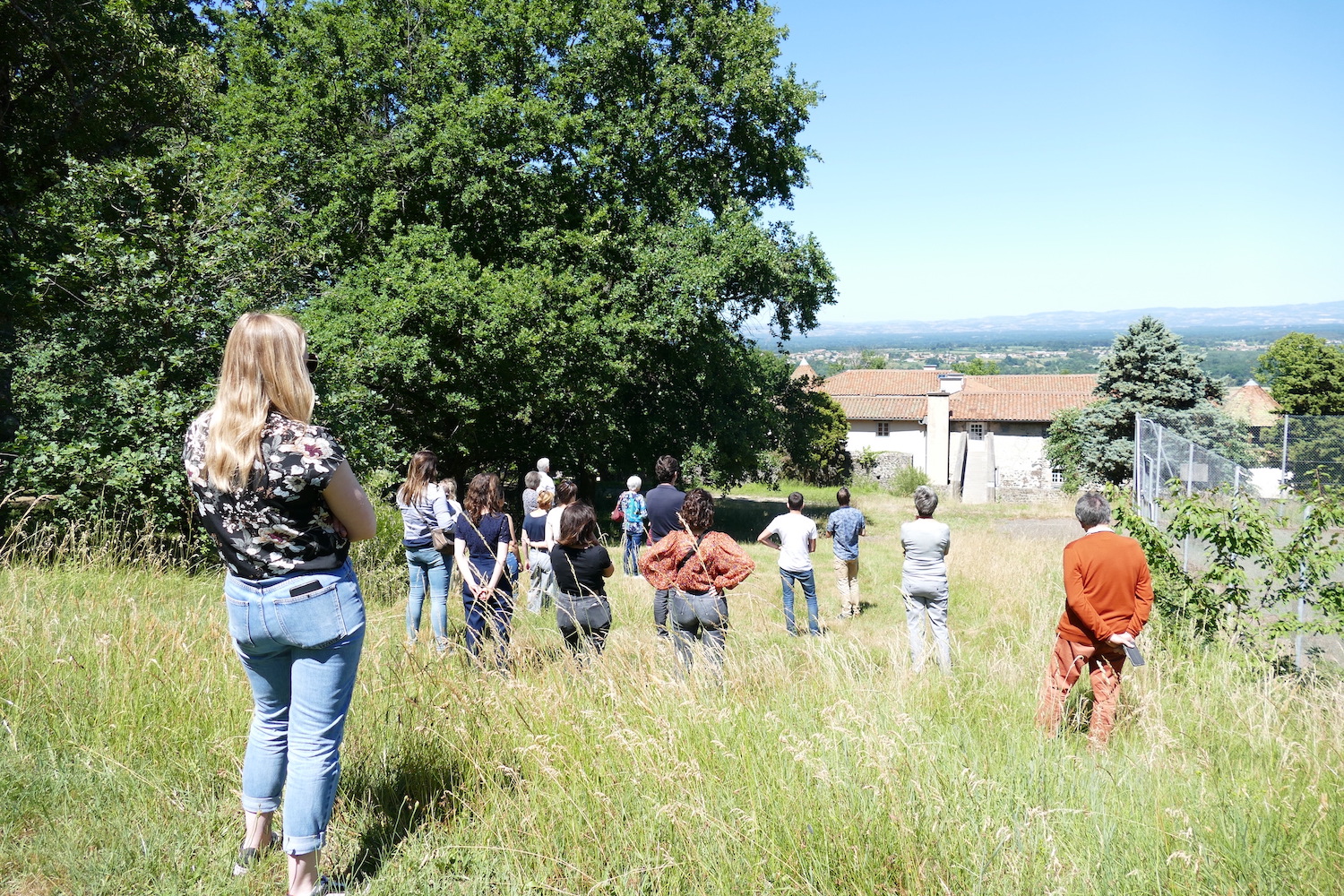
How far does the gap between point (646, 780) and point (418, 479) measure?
415 cm

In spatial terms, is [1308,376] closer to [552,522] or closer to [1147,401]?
[1147,401]

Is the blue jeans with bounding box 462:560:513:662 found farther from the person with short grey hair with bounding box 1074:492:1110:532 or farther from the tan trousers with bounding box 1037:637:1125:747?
the person with short grey hair with bounding box 1074:492:1110:532

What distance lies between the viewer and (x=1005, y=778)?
3.05 meters

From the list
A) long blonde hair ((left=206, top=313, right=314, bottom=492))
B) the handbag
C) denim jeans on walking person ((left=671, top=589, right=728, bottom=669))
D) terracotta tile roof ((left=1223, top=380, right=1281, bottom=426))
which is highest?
long blonde hair ((left=206, top=313, right=314, bottom=492))

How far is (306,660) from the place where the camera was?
7.84ft

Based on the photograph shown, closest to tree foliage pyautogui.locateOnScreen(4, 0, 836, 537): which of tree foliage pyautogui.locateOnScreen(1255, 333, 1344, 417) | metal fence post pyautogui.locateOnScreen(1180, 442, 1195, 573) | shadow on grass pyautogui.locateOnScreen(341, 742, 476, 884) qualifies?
shadow on grass pyautogui.locateOnScreen(341, 742, 476, 884)

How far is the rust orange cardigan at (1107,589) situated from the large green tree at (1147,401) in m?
29.5

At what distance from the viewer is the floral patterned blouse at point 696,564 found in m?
5.37

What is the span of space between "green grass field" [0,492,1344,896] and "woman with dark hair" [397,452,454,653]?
2.00m

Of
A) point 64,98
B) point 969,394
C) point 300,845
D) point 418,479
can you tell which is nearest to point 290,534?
point 300,845

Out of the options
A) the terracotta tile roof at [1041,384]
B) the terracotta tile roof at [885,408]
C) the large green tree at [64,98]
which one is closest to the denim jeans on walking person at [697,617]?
the large green tree at [64,98]

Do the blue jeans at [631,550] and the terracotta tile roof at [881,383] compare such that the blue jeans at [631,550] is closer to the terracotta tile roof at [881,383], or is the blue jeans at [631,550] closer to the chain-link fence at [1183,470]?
the chain-link fence at [1183,470]

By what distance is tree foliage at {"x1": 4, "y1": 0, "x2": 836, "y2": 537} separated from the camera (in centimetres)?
1645

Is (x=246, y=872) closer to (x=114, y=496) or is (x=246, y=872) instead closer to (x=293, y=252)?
(x=114, y=496)
